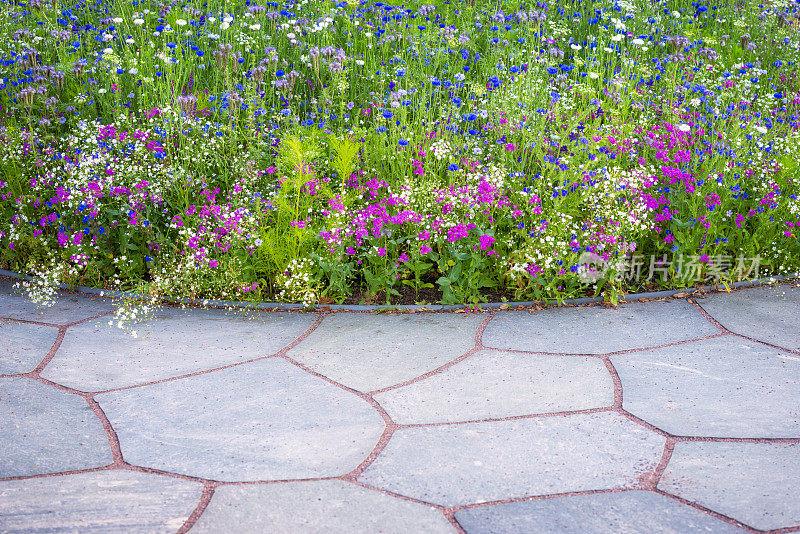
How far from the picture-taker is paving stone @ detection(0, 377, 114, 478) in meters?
2.29

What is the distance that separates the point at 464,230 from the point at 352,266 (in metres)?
0.57

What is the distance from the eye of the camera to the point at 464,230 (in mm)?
3463

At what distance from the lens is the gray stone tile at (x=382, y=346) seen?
288 centimetres

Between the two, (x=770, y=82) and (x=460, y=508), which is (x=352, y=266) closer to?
(x=460, y=508)

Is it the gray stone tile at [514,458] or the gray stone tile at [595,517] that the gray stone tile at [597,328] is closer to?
the gray stone tile at [514,458]

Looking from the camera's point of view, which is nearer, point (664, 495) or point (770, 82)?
point (664, 495)

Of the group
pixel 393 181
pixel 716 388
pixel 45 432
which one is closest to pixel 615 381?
pixel 716 388

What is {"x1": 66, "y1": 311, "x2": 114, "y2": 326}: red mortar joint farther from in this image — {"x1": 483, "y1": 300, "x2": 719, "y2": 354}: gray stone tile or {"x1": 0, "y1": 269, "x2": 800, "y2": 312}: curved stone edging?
{"x1": 483, "y1": 300, "x2": 719, "y2": 354}: gray stone tile

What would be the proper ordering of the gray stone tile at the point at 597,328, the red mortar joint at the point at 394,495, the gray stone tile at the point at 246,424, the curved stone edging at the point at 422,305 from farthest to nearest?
the curved stone edging at the point at 422,305
the gray stone tile at the point at 597,328
the gray stone tile at the point at 246,424
the red mortar joint at the point at 394,495

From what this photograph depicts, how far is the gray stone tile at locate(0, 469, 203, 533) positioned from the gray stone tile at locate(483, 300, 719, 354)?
1451 millimetres

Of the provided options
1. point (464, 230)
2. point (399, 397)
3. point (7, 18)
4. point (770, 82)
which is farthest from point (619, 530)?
point (7, 18)

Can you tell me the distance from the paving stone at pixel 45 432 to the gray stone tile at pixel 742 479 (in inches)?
69.5

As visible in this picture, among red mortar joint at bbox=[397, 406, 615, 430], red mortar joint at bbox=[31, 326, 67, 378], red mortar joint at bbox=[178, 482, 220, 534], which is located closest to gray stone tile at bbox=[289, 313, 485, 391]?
red mortar joint at bbox=[397, 406, 615, 430]
